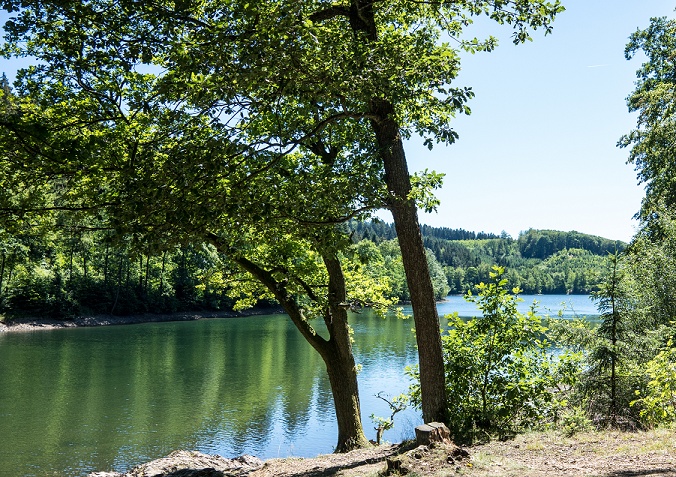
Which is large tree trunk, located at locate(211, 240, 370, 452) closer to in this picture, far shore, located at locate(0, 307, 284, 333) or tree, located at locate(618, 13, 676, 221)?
tree, located at locate(618, 13, 676, 221)

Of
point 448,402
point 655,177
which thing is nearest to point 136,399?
point 448,402

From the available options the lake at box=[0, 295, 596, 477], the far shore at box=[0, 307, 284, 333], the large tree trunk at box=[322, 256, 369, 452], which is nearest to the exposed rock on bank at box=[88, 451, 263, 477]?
the large tree trunk at box=[322, 256, 369, 452]

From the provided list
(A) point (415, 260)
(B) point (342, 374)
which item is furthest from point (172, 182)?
(B) point (342, 374)

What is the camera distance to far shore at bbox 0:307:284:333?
152ft

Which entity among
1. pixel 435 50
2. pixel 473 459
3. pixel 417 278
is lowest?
pixel 473 459

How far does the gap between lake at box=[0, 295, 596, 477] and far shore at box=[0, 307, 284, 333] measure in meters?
5.87

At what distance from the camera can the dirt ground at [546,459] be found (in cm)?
574

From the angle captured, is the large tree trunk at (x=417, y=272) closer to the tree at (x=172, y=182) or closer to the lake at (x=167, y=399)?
the tree at (x=172, y=182)

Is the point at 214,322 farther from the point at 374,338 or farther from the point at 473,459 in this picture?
the point at 473,459

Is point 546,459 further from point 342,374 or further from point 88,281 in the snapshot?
point 88,281

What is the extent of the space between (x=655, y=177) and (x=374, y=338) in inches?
965

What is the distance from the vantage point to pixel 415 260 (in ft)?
26.7

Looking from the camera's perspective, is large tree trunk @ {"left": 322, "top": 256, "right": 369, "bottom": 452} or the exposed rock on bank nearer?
the exposed rock on bank

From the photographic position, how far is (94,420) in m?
19.3
